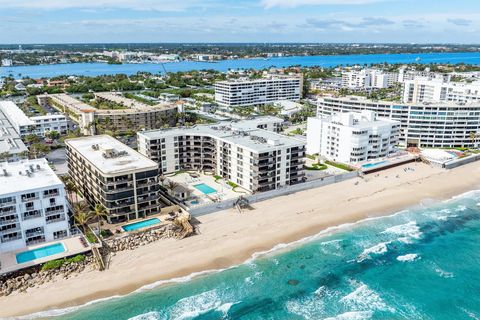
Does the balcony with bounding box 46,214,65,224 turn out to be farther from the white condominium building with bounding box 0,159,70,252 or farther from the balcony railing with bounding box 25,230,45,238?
the balcony railing with bounding box 25,230,45,238

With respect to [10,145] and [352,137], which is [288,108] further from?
[10,145]

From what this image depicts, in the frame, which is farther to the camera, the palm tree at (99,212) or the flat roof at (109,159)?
the flat roof at (109,159)

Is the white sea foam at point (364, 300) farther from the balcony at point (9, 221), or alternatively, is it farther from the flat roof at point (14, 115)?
the flat roof at point (14, 115)

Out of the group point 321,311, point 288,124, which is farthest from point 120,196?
point 288,124

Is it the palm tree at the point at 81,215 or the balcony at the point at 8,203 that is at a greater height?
the balcony at the point at 8,203

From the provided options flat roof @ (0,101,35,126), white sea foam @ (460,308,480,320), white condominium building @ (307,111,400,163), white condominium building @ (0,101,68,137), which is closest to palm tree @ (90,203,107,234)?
white sea foam @ (460,308,480,320)

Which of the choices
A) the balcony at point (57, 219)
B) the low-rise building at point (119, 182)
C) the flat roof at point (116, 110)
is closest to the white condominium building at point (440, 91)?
the flat roof at point (116, 110)
